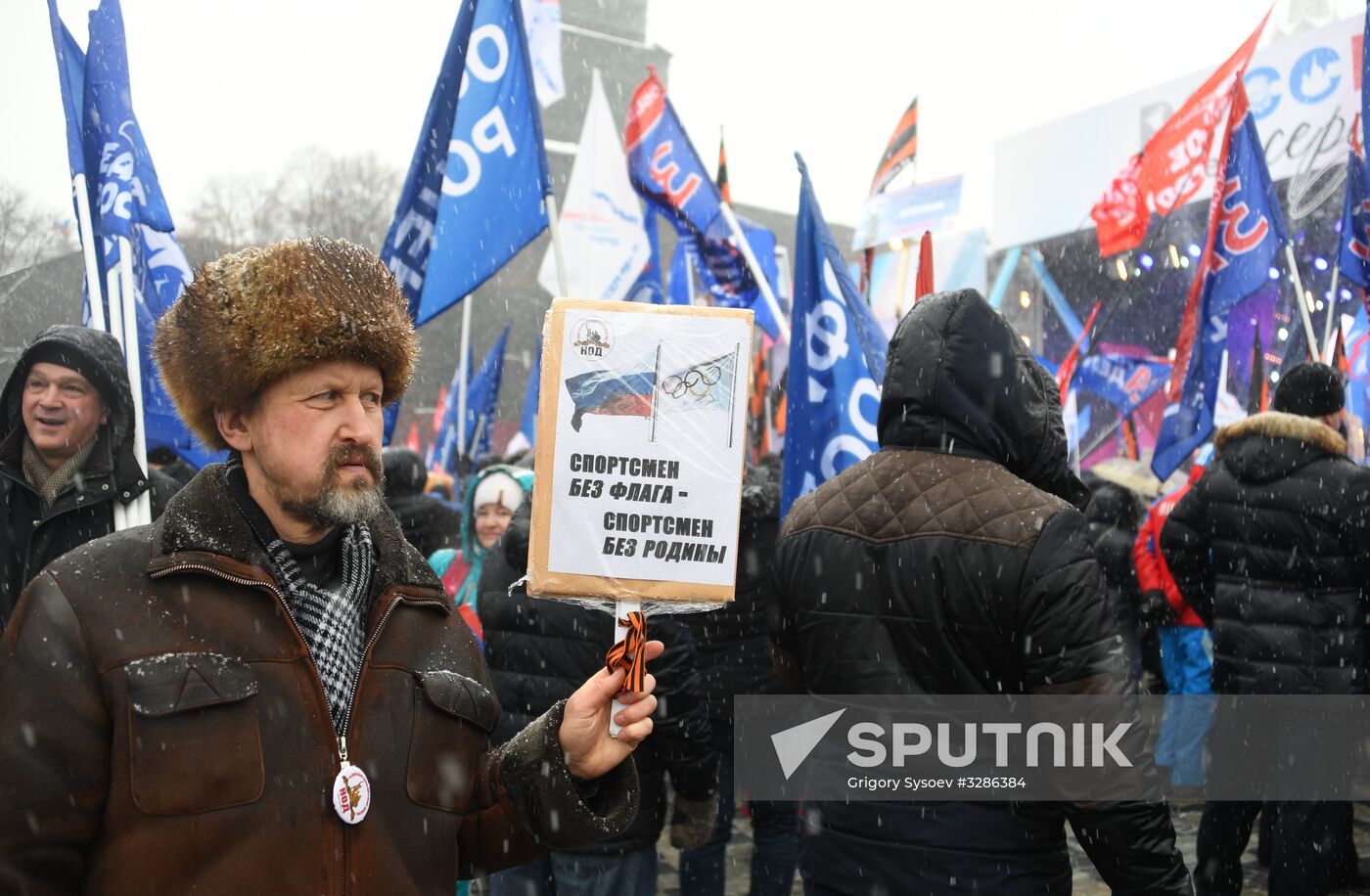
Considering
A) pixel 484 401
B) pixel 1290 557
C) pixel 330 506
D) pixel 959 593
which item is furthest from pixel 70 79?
pixel 484 401

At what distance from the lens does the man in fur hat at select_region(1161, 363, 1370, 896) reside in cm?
462

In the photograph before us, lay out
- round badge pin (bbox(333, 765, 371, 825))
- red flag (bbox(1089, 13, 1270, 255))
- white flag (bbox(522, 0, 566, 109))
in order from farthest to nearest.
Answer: white flag (bbox(522, 0, 566, 109)) → red flag (bbox(1089, 13, 1270, 255)) → round badge pin (bbox(333, 765, 371, 825))

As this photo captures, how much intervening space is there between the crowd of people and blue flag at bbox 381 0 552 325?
2.12 metres

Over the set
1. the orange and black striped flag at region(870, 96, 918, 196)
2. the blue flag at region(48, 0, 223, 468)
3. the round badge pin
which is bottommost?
the round badge pin

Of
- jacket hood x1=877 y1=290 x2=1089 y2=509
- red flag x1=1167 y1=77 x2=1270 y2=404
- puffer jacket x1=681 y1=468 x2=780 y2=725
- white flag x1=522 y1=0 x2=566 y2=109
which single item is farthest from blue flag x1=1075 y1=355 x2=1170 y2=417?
jacket hood x1=877 y1=290 x2=1089 y2=509

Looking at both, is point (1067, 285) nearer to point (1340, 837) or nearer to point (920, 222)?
point (920, 222)

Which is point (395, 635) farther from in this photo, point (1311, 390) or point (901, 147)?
point (901, 147)

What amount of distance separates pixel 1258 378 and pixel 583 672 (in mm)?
9713

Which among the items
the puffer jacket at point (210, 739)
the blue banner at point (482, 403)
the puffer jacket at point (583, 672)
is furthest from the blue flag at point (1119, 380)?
the puffer jacket at point (210, 739)

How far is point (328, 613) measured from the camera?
2.01 meters

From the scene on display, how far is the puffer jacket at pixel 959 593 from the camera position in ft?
8.26

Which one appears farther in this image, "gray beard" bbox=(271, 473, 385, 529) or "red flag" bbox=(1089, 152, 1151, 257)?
"red flag" bbox=(1089, 152, 1151, 257)

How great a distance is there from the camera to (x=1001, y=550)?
2580 mm

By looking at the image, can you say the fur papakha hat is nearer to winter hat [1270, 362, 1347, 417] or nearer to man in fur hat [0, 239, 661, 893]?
man in fur hat [0, 239, 661, 893]
